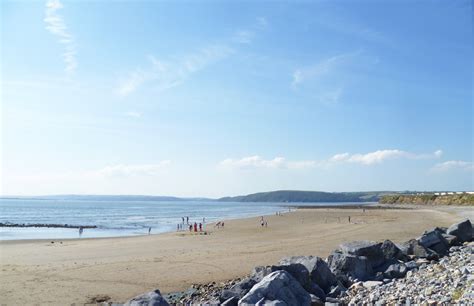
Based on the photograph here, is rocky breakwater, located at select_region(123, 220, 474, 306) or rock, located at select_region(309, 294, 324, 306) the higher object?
rocky breakwater, located at select_region(123, 220, 474, 306)

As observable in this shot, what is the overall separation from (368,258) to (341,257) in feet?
3.94

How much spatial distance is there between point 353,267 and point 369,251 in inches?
57.7

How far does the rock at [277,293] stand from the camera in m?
9.70

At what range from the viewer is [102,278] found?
16328 millimetres

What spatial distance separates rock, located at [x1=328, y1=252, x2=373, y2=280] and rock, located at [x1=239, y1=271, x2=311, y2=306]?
12.1 feet

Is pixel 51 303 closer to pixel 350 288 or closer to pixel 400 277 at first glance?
pixel 350 288

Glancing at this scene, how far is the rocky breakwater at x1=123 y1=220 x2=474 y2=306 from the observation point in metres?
9.88

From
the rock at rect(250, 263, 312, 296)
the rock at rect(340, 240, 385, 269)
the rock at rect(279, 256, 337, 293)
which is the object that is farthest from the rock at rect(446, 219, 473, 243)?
the rock at rect(250, 263, 312, 296)

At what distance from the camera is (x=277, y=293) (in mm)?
10039

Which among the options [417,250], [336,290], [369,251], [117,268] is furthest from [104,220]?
[336,290]

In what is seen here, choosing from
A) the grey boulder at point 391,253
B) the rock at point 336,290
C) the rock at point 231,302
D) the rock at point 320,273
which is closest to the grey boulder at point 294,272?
the rock at point 320,273

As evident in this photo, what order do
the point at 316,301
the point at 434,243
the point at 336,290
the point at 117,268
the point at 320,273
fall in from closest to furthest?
the point at 316,301
the point at 336,290
the point at 320,273
the point at 434,243
the point at 117,268

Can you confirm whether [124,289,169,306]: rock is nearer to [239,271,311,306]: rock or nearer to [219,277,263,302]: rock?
[239,271,311,306]: rock

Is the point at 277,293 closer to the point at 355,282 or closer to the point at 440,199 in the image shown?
the point at 355,282
